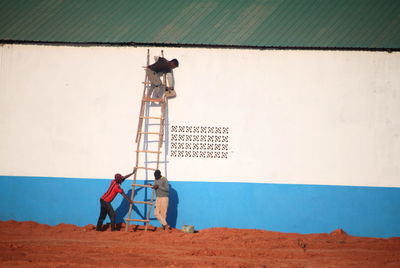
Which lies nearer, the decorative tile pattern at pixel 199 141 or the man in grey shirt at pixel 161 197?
the man in grey shirt at pixel 161 197

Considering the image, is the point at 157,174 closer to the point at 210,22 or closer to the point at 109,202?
the point at 109,202

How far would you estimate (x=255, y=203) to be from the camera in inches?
410

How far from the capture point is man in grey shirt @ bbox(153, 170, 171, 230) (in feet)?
33.2

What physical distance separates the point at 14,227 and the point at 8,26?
471 cm

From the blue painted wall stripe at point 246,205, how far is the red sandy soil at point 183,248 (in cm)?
26

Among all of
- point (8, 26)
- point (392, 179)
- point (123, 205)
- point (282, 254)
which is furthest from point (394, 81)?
point (8, 26)

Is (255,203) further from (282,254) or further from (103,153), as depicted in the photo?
(103,153)

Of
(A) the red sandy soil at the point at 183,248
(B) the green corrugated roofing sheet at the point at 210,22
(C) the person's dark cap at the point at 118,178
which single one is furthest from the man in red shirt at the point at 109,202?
(B) the green corrugated roofing sheet at the point at 210,22

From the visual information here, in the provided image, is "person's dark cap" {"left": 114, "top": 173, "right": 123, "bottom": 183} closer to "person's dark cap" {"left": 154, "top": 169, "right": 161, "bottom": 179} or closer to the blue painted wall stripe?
the blue painted wall stripe

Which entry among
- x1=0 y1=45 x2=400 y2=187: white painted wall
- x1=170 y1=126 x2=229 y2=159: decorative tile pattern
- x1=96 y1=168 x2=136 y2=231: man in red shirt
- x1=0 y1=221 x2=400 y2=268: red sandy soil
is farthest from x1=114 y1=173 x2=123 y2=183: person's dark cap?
x1=170 y1=126 x2=229 y2=159: decorative tile pattern

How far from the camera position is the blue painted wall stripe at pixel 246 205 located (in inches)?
406

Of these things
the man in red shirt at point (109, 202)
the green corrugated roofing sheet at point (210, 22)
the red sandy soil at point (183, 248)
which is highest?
the green corrugated roofing sheet at point (210, 22)

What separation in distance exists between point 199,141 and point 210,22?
2820mm

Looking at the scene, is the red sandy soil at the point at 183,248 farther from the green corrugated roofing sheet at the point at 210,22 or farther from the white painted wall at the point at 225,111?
the green corrugated roofing sheet at the point at 210,22
